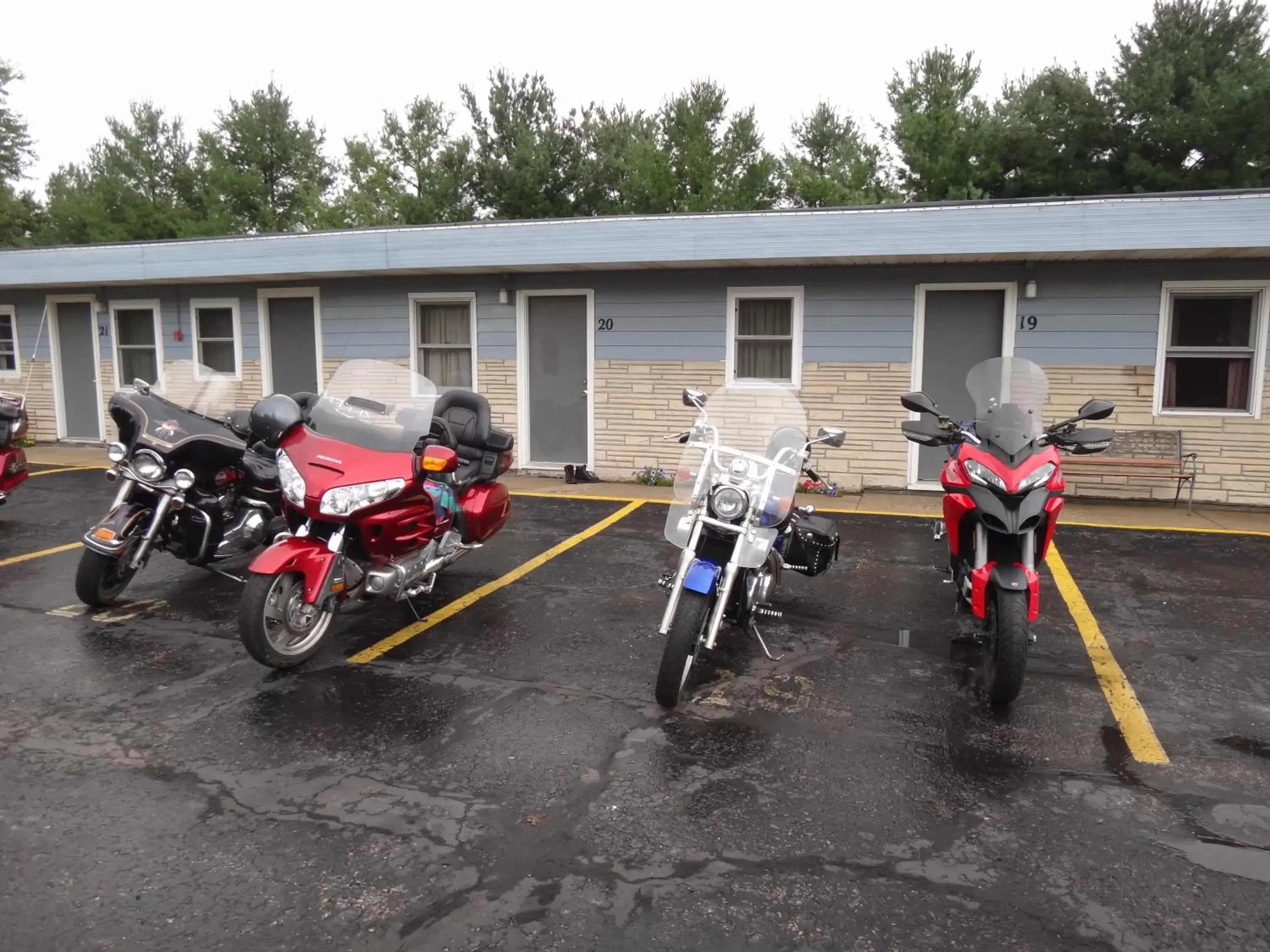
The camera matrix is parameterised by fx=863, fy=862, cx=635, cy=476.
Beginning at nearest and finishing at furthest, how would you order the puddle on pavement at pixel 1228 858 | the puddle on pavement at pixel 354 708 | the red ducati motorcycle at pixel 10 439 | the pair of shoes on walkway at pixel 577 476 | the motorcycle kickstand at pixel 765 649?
the puddle on pavement at pixel 1228 858, the puddle on pavement at pixel 354 708, the motorcycle kickstand at pixel 765 649, the red ducati motorcycle at pixel 10 439, the pair of shoes on walkway at pixel 577 476

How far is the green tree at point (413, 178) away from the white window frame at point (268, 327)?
17124 mm

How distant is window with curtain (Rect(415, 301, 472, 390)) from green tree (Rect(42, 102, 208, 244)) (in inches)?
925


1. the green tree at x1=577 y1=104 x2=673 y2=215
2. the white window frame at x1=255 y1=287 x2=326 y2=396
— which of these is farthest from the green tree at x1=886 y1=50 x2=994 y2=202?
the white window frame at x1=255 y1=287 x2=326 y2=396

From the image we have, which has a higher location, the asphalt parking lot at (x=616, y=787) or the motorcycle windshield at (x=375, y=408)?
the motorcycle windshield at (x=375, y=408)

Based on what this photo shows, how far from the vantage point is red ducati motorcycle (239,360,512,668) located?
13.3ft

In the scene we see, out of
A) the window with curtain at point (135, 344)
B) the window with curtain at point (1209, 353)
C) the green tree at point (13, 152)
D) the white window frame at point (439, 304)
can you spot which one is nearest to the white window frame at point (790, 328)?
the white window frame at point (439, 304)

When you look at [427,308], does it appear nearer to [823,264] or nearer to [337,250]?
[337,250]

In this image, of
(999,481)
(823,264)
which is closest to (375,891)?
(999,481)

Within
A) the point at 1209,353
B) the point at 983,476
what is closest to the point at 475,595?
the point at 983,476

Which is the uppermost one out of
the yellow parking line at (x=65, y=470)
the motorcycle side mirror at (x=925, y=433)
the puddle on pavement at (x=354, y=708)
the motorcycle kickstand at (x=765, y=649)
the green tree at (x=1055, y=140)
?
the green tree at (x=1055, y=140)

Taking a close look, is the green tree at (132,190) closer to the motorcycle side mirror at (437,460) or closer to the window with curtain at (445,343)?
the window with curtain at (445,343)

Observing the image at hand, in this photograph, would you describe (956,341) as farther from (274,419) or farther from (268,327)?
(268,327)

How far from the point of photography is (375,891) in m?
2.49

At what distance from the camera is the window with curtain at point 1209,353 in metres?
8.52
